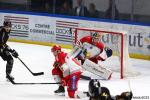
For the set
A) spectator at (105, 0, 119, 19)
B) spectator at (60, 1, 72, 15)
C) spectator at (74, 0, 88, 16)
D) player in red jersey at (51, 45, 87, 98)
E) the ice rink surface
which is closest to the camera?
player in red jersey at (51, 45, 87, 98)

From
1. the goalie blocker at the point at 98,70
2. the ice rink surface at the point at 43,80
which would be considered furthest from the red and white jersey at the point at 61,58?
the goalie blocker at the point at 98,70

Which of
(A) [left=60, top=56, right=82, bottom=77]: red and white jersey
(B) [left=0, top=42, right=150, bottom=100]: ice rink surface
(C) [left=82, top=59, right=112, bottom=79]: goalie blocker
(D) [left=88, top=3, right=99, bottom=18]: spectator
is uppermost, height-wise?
(D) [left=88, top=3, right=99, bottom=18]: spectator

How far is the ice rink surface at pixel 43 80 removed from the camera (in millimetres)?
9016

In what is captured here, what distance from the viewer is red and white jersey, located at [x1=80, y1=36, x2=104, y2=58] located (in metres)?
10.5

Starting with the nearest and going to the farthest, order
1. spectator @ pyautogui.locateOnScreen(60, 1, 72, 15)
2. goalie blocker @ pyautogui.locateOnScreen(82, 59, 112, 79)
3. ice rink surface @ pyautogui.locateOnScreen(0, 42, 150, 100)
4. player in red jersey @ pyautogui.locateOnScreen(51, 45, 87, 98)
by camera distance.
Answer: player in red jersey @ pyautogui.locateOnScreen(51, 45, 87, 98) → ice rink surface @ pyautogui.locateOnScreen(0, 42, 150, 100) → goalie blocker @ pyautogui.locateOnScreen(82, 59, 112, 79) → spectator @ pyautogui.locateOnScreen(60, 1, 72, 15)

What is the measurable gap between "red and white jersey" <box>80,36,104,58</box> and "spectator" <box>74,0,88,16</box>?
3693 millimetres

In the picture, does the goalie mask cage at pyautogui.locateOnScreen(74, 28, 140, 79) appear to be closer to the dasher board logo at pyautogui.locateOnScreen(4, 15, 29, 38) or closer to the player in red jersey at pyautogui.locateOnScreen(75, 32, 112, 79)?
the player in red jersey at pyautogui.locateOnScreen(75, 32, 112, 79)

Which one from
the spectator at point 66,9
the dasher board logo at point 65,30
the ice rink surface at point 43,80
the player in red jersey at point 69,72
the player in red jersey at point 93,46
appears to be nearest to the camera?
the player in red jersey at point 69,72

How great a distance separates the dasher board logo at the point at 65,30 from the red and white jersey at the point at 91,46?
3231 millimetres

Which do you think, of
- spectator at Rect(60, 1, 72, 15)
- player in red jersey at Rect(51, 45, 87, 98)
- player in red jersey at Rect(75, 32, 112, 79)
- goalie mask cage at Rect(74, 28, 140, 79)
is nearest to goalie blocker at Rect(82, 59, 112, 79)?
player in red jersey at Rect(75, 32, 112, 79)

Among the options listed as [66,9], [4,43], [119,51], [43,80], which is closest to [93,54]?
[119,51]

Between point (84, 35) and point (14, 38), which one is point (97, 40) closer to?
point (84, 35)

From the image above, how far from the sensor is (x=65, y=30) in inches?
552

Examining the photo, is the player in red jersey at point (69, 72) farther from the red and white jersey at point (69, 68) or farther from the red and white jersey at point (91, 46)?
the red and white jersey at point (91, 46)
